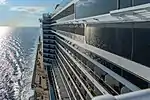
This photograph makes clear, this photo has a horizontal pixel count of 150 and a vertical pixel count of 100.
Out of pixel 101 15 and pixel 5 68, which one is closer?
pixel 101 15

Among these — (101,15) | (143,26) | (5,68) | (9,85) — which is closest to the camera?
(143,26)

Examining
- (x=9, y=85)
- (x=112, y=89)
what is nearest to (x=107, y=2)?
(x=112, y=89)

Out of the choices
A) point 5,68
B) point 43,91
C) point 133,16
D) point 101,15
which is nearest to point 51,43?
point 43,91

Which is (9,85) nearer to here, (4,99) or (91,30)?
(4,99)

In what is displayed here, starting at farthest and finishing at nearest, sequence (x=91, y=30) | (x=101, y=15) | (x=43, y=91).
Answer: (x=43, y=91), (x=91, y=30), (x=101, y=15)

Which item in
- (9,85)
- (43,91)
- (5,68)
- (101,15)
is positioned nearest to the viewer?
(101,15)

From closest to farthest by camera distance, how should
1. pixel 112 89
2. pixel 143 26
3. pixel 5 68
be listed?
1. pixel 143 26
2. pixel 112 89
3. pixel 5 68

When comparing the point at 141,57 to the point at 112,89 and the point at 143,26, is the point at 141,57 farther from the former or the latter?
the point at 112,89

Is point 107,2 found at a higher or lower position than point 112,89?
higher

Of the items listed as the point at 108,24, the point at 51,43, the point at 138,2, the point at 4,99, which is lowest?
the point at 4,99

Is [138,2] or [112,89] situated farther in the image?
[112,89]
